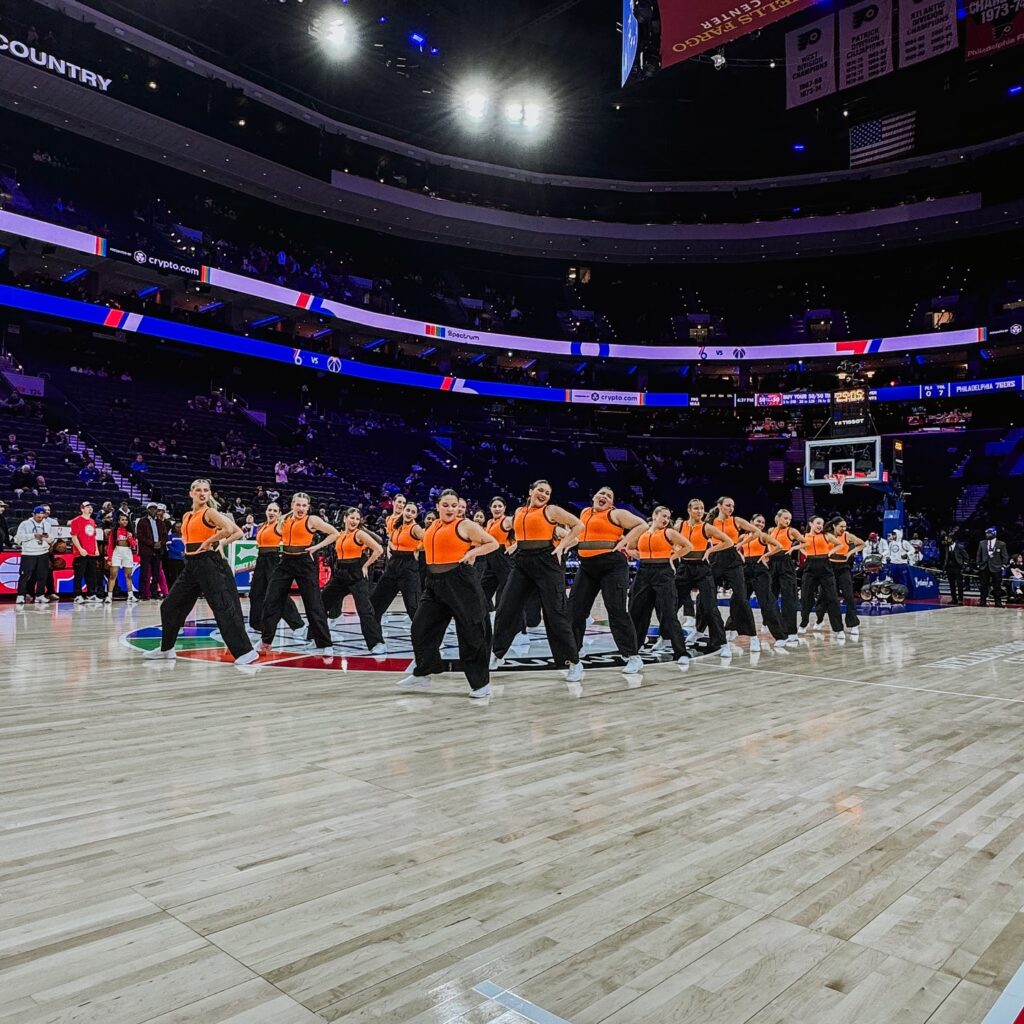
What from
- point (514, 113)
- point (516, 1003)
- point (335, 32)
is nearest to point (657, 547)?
point (516, 1003)

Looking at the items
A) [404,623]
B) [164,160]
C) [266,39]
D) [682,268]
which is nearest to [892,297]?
[682,268]

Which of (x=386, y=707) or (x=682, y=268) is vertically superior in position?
(x=682, y=268)

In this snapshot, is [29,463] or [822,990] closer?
[822,990]

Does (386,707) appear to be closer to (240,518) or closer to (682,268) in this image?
(240,518)

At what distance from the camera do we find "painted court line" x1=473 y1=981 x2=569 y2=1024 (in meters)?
1.91

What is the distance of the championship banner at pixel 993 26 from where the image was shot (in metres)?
11.4

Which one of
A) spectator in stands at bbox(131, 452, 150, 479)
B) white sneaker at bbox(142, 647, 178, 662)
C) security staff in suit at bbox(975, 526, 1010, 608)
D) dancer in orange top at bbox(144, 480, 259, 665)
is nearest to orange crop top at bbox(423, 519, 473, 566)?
dancer in orange top at bbox(144, 480, 259, 665)

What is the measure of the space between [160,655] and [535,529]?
4222 millimetres

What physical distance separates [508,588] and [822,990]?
17.2 ft

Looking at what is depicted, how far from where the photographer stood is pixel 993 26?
11.8 metres

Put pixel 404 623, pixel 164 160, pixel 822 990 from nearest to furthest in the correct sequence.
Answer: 1. pixel 822 990
2. pixel 404 623
3. pixel 164 160

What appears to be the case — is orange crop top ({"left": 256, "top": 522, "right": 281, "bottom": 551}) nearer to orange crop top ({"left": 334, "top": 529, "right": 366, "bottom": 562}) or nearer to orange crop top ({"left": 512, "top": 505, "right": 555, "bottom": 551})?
orange crop top ({"left": 334, "top": 529, "right": 366, "bottom": 562})

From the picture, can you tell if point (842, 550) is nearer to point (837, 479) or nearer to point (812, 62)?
point (812, 62)

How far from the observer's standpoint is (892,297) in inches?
1613
